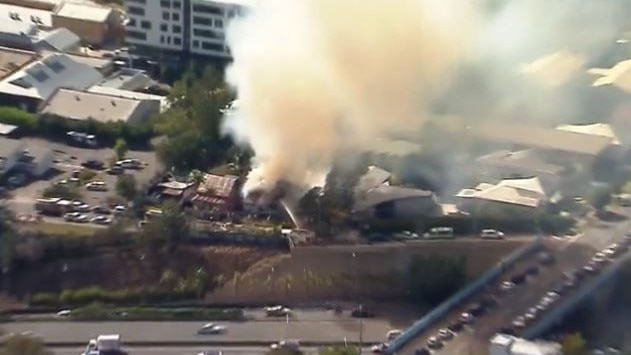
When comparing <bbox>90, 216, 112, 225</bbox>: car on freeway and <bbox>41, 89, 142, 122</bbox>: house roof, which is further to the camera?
<bbox>41, 89, 142, 122</bbox>: house roof

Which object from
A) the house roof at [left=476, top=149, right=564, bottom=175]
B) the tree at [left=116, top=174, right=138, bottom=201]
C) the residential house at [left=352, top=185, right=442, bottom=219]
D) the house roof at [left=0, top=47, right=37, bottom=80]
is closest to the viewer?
the residential house at [left=352, top=185, right=442, bottom=219]

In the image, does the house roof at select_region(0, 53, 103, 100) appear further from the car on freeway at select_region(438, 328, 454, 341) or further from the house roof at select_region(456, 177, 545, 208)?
the car on freeway at select_region(438, 328, 454, 341)

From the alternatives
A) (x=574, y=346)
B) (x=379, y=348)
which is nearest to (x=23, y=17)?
(x=379, y=348)

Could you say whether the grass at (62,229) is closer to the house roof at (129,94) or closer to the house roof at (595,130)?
the house roof at (129,94)

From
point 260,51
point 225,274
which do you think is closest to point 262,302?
point 225,274

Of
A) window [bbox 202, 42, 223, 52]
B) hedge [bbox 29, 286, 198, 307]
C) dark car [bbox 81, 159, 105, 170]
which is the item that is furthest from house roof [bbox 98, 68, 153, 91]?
hedge [bbox 29, 286, 198, 307]

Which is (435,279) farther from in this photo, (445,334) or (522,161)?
(522,161)

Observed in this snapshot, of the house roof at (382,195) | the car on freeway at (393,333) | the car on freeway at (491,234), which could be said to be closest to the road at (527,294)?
the car on freeway at (393,333)
